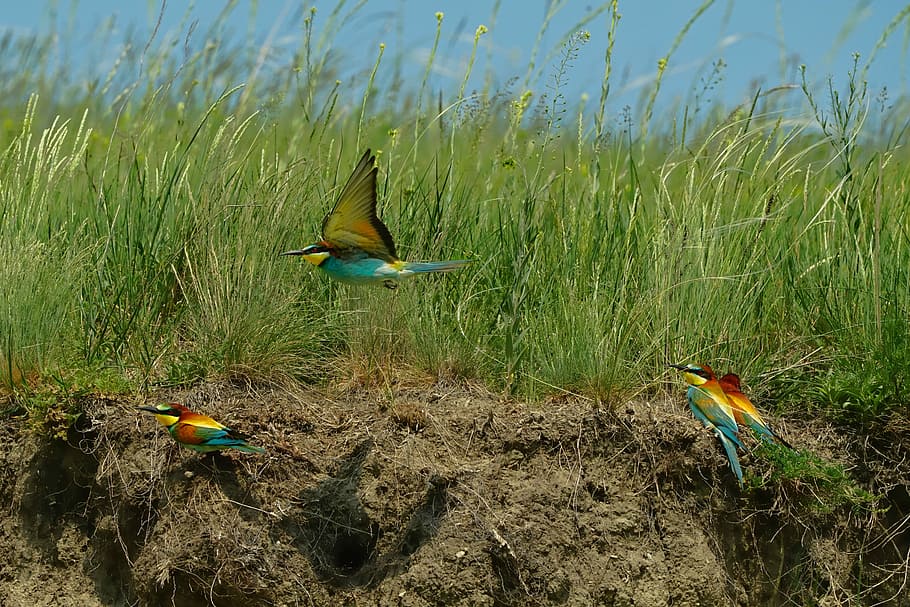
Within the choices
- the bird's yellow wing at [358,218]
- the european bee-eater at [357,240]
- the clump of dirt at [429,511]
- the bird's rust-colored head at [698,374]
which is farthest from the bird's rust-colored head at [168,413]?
the bird's rust-colored head at [698,374]

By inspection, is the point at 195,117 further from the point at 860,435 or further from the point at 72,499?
the point at 860,435

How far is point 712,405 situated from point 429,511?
111 cm

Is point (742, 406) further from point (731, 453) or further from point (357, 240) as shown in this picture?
point (357, 240)

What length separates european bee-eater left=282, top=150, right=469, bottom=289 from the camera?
131 inches

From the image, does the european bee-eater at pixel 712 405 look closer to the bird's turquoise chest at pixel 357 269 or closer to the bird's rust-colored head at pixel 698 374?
the bird's rust-colored head at pixel 698 374

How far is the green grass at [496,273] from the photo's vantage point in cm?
423

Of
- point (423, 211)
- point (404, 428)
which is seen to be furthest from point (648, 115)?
point (404, 428)

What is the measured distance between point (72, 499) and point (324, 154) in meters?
2.23

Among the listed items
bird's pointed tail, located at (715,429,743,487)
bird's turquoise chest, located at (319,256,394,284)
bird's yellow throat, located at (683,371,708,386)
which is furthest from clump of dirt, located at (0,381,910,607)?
bird's turquoise chest, located at (319,256,394,284)

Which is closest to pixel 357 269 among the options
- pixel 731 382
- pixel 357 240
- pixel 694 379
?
pixel 357 240

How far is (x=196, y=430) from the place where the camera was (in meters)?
3.59

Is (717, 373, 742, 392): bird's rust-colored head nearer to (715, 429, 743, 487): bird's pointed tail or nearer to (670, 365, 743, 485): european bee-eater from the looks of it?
(670, 365, 743, 485): european bee-eater

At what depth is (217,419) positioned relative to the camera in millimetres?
3957

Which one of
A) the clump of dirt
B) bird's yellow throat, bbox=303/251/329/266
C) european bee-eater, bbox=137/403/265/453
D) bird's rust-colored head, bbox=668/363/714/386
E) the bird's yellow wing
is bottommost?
the clump of dirt
